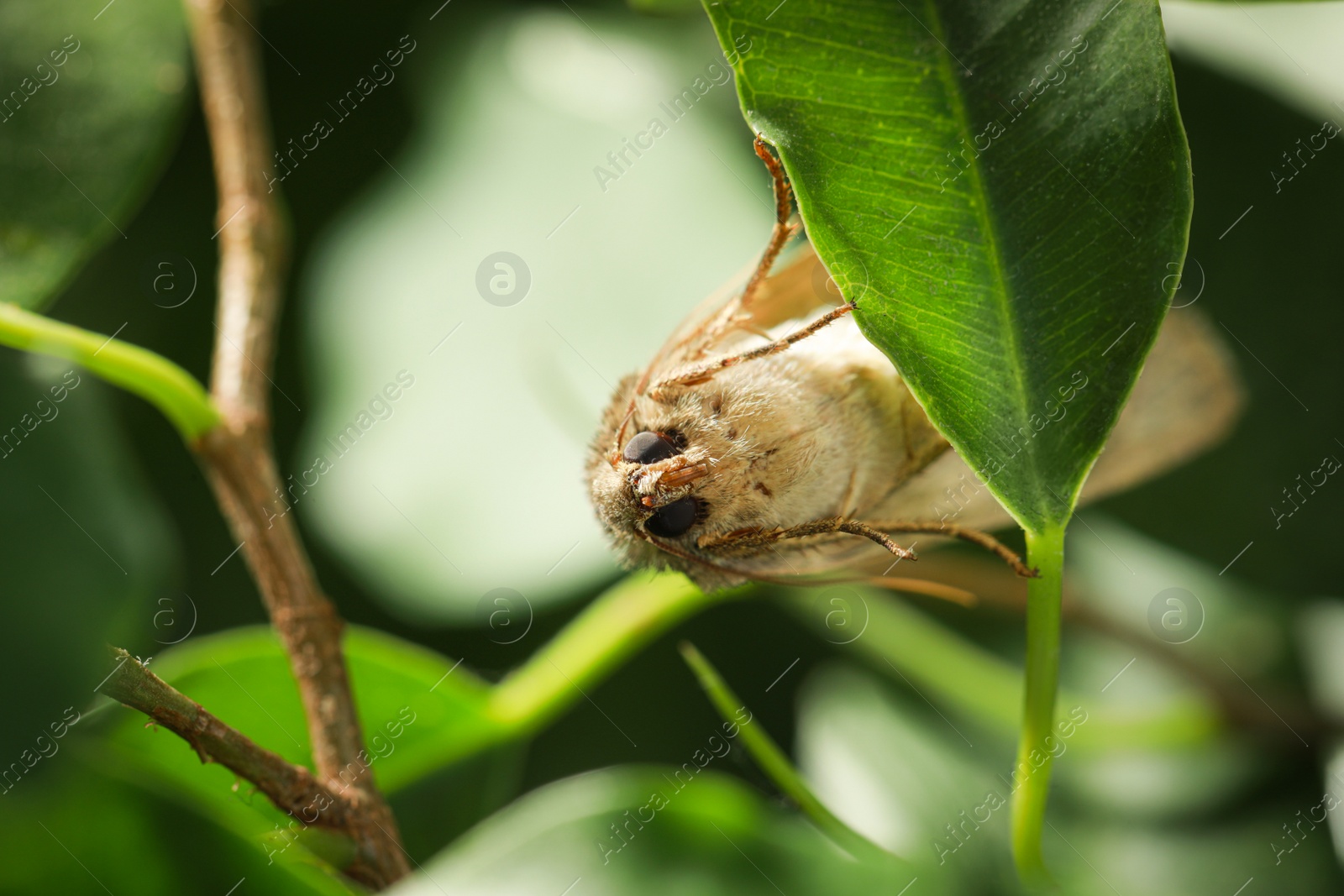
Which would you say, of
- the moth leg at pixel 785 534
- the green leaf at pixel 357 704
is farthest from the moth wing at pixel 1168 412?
the green leaf at pixel 357 704

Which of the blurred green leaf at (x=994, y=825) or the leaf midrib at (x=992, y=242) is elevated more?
the leaf midrib at (x=992, y=242)

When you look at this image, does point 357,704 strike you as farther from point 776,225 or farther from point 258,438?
point 776,225

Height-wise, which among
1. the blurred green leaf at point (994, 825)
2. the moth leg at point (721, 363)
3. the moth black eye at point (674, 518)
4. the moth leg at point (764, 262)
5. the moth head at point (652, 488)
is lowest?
the blurred green leaf at point (994, 825)

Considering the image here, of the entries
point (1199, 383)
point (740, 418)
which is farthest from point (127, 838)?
point (1199, 383)

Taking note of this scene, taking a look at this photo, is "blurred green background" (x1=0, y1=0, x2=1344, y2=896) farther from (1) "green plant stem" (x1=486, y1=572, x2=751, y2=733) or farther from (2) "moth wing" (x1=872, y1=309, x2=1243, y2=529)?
(2) "moth wing" (x1=872, y1=309, x2=1243, y2=529)

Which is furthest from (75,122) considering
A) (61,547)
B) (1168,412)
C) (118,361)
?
(1168,412)

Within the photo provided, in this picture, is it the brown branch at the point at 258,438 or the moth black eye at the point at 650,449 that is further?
the brown branch at the point at 258,438

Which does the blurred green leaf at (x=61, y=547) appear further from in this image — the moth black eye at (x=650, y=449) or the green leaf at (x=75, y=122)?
the moth black eye at (x=650, y=449)
